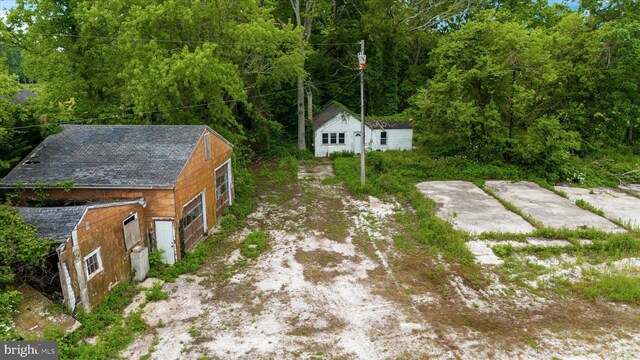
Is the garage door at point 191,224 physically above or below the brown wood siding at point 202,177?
below

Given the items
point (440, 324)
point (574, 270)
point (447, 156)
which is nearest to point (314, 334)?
point (440, 324)

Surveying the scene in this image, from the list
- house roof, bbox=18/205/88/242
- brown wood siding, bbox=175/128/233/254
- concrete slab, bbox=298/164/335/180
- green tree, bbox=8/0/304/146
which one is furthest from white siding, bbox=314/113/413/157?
house roof, bbox=18/205/88/242

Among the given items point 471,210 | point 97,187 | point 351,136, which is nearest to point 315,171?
point 351,136

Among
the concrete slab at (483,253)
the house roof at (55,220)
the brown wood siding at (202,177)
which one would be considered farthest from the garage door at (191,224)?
the concrete slab at (483,253)

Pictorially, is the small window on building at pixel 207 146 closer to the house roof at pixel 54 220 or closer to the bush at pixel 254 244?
the bush at pixel 254 244

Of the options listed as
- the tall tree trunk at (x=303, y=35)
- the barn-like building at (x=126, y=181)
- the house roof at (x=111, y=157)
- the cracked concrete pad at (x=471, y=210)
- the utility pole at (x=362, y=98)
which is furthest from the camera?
the tall tree trunk at (x=303, y=35)

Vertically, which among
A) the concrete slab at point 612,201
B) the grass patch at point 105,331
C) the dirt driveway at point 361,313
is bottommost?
the dirt driveway at point 361,313

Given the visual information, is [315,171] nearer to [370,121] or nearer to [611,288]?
[370,121]
